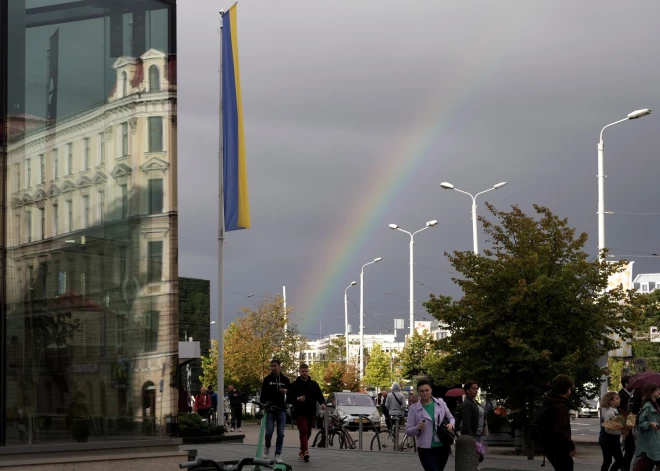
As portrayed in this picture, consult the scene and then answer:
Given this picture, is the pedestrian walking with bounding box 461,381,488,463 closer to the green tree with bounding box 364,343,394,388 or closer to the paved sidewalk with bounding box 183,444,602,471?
the paved sidewalk with bounding box 183,444,602,471

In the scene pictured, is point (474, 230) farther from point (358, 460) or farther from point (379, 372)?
point (379, 372)

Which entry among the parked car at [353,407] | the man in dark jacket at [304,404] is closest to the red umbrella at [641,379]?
the man in dark jacket at [304,404]

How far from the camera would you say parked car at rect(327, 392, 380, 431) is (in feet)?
131

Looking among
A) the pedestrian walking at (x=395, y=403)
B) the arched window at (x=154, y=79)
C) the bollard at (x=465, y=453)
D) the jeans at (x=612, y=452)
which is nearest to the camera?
the bollard at (x=465, y=453)

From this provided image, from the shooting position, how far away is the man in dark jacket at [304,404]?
2044 cm

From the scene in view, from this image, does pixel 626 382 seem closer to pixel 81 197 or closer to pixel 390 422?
pixel 81 197

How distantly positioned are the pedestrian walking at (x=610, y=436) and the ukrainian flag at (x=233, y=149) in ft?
41.8

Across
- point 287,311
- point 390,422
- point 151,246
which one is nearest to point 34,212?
point 151,246

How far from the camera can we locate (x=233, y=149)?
89.1 feet

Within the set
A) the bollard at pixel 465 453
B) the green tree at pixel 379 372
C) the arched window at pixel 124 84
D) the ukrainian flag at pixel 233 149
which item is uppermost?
the ukrainian flag at pixel 233 149

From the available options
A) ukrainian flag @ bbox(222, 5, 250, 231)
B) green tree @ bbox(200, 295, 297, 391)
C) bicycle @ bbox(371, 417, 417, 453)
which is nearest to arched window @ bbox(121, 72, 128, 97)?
bicycle @ bbox(371, 417, 417, 453)

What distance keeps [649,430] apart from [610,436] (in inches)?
111

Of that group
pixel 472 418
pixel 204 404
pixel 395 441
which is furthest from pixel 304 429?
pixel 204 404

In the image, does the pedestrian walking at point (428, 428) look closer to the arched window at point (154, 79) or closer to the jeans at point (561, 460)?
the jeans at point (561, 460)
